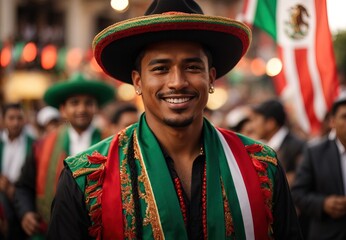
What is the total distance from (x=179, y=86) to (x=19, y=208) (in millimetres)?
3006

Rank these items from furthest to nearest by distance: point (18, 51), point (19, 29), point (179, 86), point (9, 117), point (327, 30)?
point (19, 29) < point (18, 51) < point (9, 117) < point (327, 30) < point (179, 86)

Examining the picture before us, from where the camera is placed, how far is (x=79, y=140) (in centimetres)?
639

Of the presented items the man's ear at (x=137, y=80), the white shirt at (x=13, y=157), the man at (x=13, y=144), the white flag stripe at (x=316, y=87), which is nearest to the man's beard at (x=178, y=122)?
the man's ear at (x=137, y=80)

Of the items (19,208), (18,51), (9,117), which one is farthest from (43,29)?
(19,208)

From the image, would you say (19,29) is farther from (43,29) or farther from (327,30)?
(327,30)

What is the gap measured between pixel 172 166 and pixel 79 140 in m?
3.18

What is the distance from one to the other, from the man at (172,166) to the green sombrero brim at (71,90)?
2994 millimetres

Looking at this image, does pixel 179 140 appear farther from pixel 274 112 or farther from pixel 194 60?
pixel 274 112

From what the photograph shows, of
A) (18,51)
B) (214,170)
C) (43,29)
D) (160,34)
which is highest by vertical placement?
(43,29)

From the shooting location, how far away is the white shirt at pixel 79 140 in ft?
20.8

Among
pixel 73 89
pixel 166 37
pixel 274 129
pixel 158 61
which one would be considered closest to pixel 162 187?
pixel 158 61

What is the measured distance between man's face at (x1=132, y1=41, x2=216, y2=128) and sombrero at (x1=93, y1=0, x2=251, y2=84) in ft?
0.23

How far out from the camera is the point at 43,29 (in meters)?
33.3

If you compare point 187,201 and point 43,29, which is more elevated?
point 43,29
